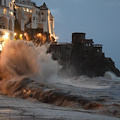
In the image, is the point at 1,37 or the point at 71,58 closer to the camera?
the point at 1,37

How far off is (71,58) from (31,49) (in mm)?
35895

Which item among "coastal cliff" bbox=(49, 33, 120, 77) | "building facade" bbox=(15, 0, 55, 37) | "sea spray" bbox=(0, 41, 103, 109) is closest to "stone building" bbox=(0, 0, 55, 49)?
"building facade" bbox=(15, 0, 55, 37)

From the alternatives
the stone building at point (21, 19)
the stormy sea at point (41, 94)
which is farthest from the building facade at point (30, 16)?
the stormy sea at point (41, 94)

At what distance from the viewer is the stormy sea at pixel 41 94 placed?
13.9 meters

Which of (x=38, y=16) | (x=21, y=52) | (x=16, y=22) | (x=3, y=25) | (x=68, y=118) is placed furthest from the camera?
(x=38, y=16)

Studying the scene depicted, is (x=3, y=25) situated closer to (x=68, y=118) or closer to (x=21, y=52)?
(x=21, y=52)

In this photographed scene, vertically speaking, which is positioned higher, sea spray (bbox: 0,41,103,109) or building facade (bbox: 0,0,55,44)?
building facade (bbox: 0,0,55,44)

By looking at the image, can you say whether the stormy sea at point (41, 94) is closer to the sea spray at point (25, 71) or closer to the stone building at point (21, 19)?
the sea spray at point (25, 71)

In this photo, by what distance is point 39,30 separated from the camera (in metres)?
76.2

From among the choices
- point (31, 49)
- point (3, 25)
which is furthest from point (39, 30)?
point (31, 49)

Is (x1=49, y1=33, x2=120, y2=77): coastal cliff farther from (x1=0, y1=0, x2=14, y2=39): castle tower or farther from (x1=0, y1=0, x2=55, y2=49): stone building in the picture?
(x1=0, y1=0, x2=14, y2=39): castle tower

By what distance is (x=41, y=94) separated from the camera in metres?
20.1

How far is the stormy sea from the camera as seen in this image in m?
13.9

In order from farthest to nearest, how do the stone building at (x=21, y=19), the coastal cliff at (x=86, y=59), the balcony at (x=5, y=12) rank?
the coastal cliff at (x=86, y=59) < the stone building at (x=21, y=19) < the balcony at (x=5, y=12)
